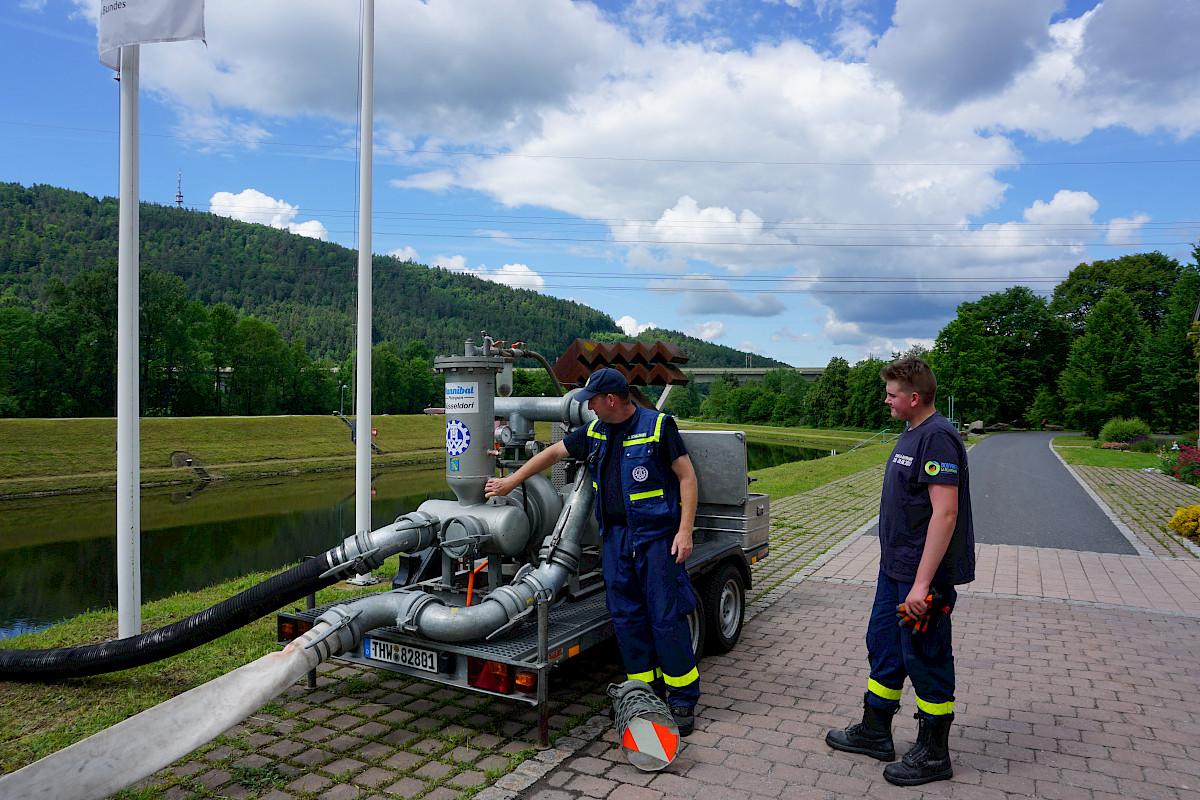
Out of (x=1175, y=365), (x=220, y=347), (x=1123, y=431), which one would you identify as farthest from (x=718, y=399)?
(x=1123, y=431)

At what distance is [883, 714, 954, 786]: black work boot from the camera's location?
3703 mm

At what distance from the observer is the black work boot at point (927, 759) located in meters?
3.70

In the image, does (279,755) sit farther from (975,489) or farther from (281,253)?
(281,253)

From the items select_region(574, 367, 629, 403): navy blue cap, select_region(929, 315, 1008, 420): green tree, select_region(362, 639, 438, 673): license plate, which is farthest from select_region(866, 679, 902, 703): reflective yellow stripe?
select_region(929, 315, 1008, 420): green tree

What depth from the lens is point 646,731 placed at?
12.8 feet

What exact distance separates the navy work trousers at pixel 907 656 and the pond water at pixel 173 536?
10330 mm

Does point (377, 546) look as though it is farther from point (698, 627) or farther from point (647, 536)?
point (698, 627)

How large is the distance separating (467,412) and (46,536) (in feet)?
64.4

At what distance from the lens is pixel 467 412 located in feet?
16.3

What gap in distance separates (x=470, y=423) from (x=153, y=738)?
2452mm

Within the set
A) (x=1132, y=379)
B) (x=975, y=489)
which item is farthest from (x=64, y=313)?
(x=1132, y=379)

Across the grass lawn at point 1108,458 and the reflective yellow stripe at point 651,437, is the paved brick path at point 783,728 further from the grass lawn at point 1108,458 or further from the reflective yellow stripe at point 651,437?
the grass lawn at point 1108,458

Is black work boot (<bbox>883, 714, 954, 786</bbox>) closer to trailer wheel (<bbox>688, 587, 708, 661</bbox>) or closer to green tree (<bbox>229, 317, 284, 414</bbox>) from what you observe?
trailer wheel (<bbox>688, 587, 708, 661</bbox>)

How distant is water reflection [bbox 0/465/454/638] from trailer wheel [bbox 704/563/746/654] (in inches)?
340
